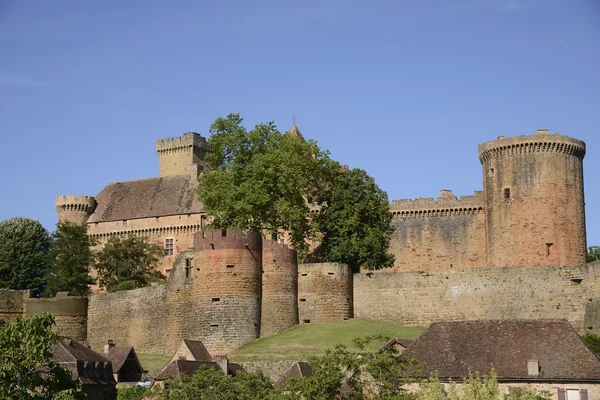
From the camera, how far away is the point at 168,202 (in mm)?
83000

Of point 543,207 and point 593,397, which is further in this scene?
point 543,207

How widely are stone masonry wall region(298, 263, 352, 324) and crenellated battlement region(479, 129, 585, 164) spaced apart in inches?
506

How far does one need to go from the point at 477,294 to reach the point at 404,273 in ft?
13.1

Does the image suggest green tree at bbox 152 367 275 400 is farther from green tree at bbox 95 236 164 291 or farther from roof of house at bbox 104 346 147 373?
green tree at bbox 95 236 164 291

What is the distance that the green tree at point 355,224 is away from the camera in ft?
208

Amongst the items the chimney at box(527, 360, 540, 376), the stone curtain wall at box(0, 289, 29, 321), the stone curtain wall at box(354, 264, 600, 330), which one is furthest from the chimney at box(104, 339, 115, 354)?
the chimney at box(527, 360, 540, 376)

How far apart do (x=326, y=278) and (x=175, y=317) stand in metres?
7.50

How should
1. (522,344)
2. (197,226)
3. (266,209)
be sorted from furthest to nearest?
(197,226), (266,209), (522,344)

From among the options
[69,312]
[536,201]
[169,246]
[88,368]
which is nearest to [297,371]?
[88,368]

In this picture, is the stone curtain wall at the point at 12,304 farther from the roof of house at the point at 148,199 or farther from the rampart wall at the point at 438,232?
the rampart wall at the point at 438,232

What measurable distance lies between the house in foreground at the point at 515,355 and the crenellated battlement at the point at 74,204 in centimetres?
4310

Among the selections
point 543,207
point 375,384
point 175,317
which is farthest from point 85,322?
point 375,384

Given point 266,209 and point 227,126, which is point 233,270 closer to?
point 266,209

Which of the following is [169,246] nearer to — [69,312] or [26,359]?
[69,312]
